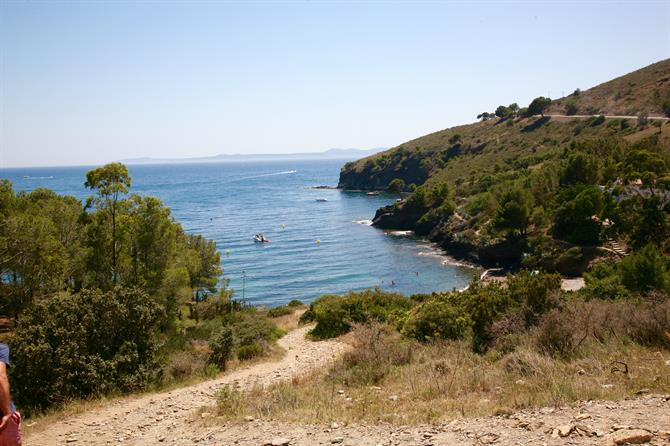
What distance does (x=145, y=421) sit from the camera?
1130cm

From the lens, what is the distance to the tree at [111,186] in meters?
22.2

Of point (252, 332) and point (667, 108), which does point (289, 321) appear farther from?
point (667, 108)

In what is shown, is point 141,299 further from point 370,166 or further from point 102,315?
point 370,166

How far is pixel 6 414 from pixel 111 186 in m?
19.8

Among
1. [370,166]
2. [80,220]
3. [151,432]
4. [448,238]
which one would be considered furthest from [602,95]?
[151,432]

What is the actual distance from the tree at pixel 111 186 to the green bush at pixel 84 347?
25.2 feet

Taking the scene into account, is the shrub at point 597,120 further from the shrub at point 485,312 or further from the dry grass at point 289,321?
the shrub at point 485,312

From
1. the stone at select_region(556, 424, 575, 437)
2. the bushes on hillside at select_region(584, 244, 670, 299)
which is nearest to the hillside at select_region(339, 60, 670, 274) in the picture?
the bushes on hillside at select_region(584, 244, 670, 299)

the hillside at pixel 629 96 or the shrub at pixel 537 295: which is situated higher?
the hillside at pixel 629 96

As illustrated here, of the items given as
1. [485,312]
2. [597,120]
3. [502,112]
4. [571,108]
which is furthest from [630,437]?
[502,112]

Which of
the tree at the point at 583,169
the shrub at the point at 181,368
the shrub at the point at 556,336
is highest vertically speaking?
the tree at the point at 583,169

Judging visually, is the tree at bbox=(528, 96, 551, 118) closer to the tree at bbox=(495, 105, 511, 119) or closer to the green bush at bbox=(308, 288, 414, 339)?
the tree at bbox=(495, 105, 511, 119)

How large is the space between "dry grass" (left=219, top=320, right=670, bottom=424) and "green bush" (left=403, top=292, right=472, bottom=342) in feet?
14.9

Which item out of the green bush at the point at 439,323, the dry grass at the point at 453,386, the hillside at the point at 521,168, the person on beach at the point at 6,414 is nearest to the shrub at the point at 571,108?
the hillside at the point at 521,168
